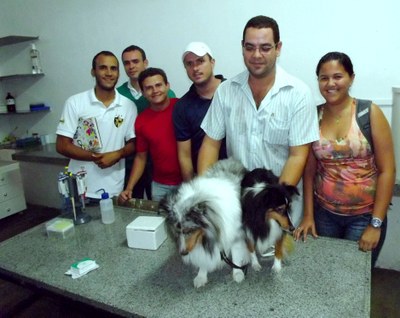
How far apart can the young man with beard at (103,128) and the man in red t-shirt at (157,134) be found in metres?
0.14

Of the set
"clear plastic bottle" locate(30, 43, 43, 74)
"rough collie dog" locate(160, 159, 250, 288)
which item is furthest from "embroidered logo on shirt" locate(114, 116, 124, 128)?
"clear plastic bottle" locate(30, 43, 43, 74)

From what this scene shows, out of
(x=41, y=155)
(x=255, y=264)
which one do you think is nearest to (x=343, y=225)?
(x=255, y=264)

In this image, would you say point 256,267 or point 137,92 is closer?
point 256,267

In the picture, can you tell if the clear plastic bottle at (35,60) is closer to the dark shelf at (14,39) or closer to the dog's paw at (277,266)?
the dark shelf at (14,39)

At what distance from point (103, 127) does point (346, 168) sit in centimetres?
162

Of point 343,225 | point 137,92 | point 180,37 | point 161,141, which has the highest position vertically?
point 180,37

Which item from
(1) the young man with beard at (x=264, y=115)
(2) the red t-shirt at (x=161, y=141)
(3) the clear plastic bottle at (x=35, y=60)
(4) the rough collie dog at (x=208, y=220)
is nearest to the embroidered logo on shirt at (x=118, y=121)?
(2) the red t-shirt at (x=161, y=141)

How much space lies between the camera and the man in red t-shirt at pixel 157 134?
7.19 feet

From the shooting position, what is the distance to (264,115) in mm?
1617

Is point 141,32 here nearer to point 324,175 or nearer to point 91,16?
point 91,16

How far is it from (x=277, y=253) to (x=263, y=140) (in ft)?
2.02

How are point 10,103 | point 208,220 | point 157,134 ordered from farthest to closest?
point 10,103, point 157,134, point 208,220

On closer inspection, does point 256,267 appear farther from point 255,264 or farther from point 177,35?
point 177,35

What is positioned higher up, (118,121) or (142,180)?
(118,121)
